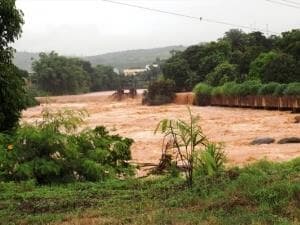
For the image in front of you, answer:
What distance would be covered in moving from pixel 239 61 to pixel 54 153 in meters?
47.0

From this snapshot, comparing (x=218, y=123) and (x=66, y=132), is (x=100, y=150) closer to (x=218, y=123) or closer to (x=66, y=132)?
(x=66, y=132)

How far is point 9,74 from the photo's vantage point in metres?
13.0

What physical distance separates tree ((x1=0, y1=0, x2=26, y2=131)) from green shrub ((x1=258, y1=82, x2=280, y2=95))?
32396 mm

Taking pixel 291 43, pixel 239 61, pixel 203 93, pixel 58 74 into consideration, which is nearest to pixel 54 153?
pixel 291 43

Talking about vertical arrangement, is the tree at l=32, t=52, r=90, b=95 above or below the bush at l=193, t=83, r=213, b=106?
above

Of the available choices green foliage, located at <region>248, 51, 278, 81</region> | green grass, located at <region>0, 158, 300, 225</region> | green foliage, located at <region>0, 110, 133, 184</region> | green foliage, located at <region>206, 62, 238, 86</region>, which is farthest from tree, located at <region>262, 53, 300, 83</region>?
green grass, located at <region>0, 158, 300, 225</region>

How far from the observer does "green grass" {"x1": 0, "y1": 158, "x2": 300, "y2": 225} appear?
23.3 ft

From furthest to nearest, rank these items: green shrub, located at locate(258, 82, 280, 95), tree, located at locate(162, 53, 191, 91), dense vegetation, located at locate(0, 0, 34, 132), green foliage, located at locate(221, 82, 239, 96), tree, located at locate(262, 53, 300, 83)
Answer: tree, located at locate(162, 53, 191, 91) < green foliage, located at locate(221, 82, 239, 96) < tree, located at locate(262, 53, 300, 83) < green shrub, located at locate(258, 82, 280, 95) < dense vegetation, located at locate(0, 0, 34, 132)

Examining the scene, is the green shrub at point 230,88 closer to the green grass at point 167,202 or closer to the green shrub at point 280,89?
the green shrub at point 280,89

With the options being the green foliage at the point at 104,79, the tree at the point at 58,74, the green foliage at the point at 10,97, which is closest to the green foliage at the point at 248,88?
the green foliage at the point at 10,97

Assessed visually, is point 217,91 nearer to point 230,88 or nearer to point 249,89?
point 230,88

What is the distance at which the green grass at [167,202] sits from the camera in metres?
Answer: 7.11

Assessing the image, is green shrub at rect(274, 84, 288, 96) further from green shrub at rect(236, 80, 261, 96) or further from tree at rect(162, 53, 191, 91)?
tree at rect(162, 53, 191, 91)

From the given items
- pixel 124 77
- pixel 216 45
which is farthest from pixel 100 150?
pixel 124 77
